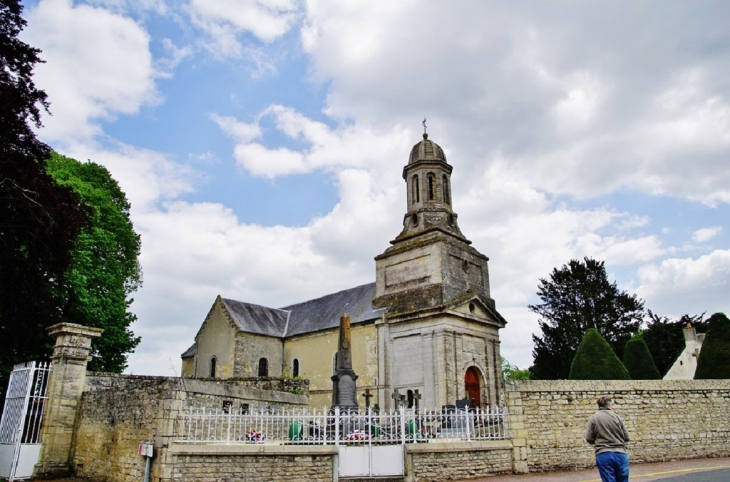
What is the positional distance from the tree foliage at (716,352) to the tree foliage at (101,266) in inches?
883

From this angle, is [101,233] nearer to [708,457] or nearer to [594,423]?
[594,423]

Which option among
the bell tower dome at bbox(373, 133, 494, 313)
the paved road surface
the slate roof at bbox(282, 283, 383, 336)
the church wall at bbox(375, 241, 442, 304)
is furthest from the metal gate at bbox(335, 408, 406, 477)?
the slate roof at bbox(282, 283, 383, 336)

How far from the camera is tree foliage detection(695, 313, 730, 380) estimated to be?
57.3 feet

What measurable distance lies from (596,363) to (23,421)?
1799cm

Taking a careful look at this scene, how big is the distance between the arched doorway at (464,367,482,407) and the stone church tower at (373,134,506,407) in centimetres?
4

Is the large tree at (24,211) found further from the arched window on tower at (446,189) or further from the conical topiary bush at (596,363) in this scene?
the arched window on tower at (446,189)

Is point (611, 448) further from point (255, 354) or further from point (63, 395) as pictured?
point (255, 354)

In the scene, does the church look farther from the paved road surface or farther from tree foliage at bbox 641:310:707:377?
tree foliage at bbox 641:310:707:377

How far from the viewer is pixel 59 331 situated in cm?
1334

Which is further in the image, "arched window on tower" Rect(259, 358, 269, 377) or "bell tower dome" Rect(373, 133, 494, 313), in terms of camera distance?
"arched window on tower" Rect(259, 358, 269, 377)

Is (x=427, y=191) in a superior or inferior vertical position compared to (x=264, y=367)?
superior

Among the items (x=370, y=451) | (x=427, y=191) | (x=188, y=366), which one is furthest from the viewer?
(x=188, y=366)

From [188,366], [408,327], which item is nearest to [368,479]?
[408,327]

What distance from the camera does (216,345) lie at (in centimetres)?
3131
